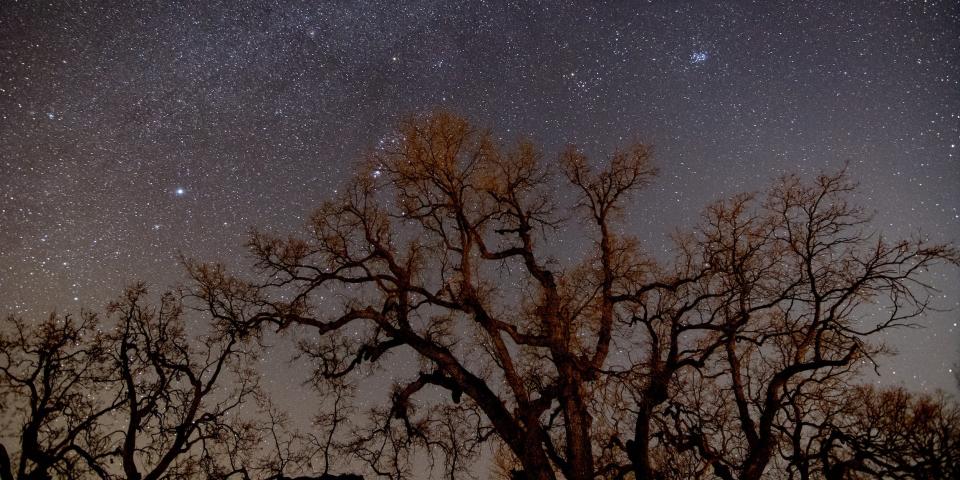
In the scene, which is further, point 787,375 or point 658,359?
point 658,359

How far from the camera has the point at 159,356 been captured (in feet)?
38.8

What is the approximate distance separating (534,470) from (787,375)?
16.9 feet

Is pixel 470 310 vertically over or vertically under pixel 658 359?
over

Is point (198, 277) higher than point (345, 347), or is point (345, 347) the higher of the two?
point (198, 277)

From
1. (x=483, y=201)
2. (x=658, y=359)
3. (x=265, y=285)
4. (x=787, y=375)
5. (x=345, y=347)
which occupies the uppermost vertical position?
(x=483, y=201)

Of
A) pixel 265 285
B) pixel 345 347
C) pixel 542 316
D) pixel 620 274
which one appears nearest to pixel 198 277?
pixel 265 285

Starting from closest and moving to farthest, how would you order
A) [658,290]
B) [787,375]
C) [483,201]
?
[787,375] < [658,290] < [483,201]

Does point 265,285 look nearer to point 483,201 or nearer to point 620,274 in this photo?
point 483,201

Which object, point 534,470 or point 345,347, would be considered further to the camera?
point 345,347

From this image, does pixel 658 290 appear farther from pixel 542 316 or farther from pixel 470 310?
pixel 470 310

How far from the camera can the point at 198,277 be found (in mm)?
11359

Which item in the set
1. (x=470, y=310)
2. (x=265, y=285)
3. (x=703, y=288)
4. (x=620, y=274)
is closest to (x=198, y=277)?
(x=265, y=285)

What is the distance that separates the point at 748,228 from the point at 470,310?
636 centimetres

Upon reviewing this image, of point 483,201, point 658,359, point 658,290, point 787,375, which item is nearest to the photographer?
point 787,375
